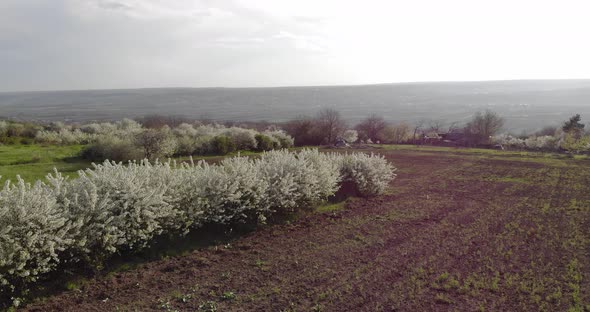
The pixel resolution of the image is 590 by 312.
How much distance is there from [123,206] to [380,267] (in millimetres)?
5592

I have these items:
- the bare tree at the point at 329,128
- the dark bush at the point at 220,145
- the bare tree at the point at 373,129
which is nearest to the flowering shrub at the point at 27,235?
the dark bush at the point at 220,145

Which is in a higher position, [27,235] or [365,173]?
[27,235]

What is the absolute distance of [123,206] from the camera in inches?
284

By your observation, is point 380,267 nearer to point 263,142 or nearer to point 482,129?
point 263,142

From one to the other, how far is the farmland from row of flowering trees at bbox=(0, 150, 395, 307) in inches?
23.9

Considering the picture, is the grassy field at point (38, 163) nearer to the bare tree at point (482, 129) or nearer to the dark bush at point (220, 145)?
the dark bush at point (220, 145)

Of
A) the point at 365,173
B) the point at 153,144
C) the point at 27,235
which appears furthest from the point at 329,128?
the point at 27,235

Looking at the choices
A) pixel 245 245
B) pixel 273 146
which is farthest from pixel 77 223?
pixel 273 146

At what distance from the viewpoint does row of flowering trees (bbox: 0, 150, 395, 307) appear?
582 cm

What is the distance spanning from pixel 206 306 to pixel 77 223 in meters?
2.79

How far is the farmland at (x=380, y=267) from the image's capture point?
618 cm

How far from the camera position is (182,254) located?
314 inches

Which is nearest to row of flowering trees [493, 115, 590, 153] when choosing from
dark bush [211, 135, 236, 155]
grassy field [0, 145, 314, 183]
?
dark bush [211, 135, 236, 155]

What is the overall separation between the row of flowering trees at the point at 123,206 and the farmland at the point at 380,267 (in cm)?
61
